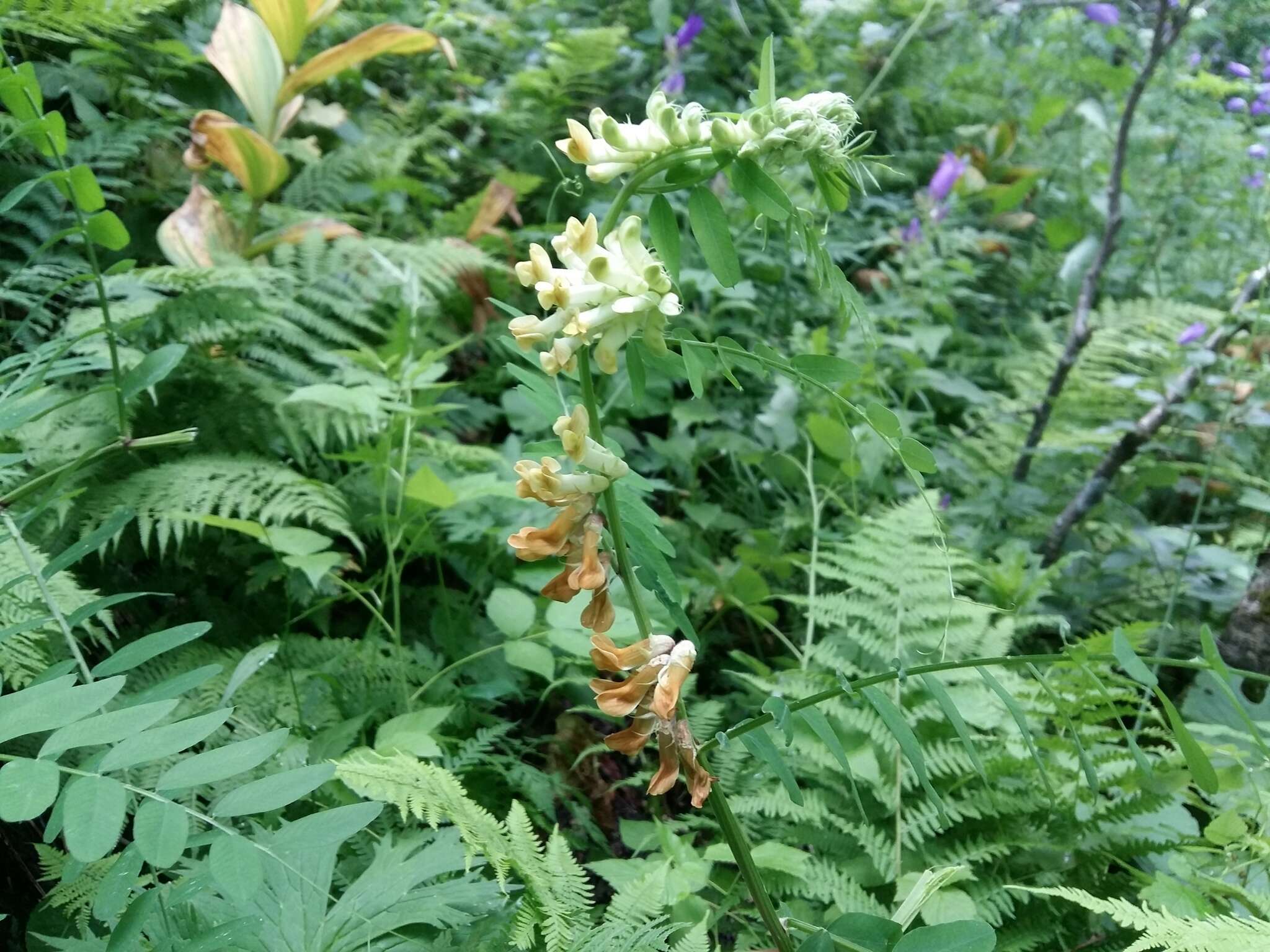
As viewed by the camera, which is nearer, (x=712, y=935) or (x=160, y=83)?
(x=712, y=935)

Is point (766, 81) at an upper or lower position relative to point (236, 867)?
upper

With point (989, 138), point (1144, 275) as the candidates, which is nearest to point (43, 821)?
point (1144, 275)

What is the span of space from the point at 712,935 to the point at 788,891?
0.37 feet

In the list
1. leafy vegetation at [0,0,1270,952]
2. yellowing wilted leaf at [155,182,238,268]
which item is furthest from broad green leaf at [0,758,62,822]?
yellowing wilted leaf at [155,182,238,268]

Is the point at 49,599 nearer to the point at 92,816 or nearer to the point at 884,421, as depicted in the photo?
the point at 92,816

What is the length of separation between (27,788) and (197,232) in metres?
1.52

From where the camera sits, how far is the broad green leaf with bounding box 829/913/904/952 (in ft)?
2.16

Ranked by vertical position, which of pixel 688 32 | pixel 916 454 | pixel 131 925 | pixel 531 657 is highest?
pixel 688 32

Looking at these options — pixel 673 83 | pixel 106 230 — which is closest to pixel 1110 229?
pixel 673 83

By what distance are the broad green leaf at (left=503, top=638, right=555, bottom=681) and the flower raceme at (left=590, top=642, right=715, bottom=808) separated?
0.45 metres

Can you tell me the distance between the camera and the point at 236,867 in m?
0.50

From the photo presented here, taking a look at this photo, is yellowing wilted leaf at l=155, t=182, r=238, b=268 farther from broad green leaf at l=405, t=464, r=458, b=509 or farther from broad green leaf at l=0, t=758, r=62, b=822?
broad green leaf at l=0, t=758, r=62, b=822

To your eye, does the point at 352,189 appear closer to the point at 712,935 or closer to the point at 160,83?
the point at 160,83

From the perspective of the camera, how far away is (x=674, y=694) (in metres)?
0.59
